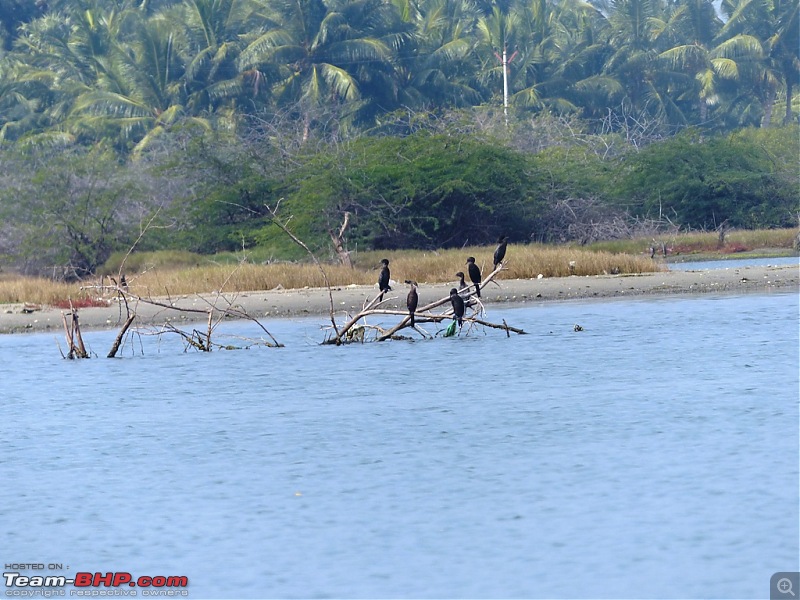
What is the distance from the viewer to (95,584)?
8.30 m

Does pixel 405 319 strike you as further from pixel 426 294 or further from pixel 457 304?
pixel 426 294

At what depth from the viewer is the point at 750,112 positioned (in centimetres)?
5919

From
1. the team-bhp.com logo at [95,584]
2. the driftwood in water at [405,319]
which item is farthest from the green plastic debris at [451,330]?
the team-bhp.com logo at [95,584]

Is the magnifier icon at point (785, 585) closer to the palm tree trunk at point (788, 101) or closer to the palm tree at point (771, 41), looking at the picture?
the palm tree at point (771, 41)

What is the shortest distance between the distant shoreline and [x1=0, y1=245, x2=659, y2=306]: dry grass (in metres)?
0.36

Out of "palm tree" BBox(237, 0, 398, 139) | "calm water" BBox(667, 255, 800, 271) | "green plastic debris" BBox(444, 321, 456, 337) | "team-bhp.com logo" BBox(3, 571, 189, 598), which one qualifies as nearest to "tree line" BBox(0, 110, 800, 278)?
"calm water" BBox(667, 255, 800, 271)

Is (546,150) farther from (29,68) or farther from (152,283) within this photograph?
(29,68)

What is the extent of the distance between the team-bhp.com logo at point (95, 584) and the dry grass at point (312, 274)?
16352 millimetres

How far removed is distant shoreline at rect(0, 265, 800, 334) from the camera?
76.9 ft

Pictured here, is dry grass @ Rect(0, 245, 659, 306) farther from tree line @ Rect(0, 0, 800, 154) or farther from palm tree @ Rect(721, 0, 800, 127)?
palm tree @ Rect(721, 0, 800, 127)

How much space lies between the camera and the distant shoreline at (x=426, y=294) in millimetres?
23438

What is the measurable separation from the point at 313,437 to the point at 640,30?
4791 cm

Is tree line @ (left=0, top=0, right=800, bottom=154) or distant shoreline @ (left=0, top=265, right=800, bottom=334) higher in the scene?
tree line @ (left=0, top=0, right=800, bottom=154)

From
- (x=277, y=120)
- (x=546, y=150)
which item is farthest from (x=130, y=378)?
(x=277, y=120)
